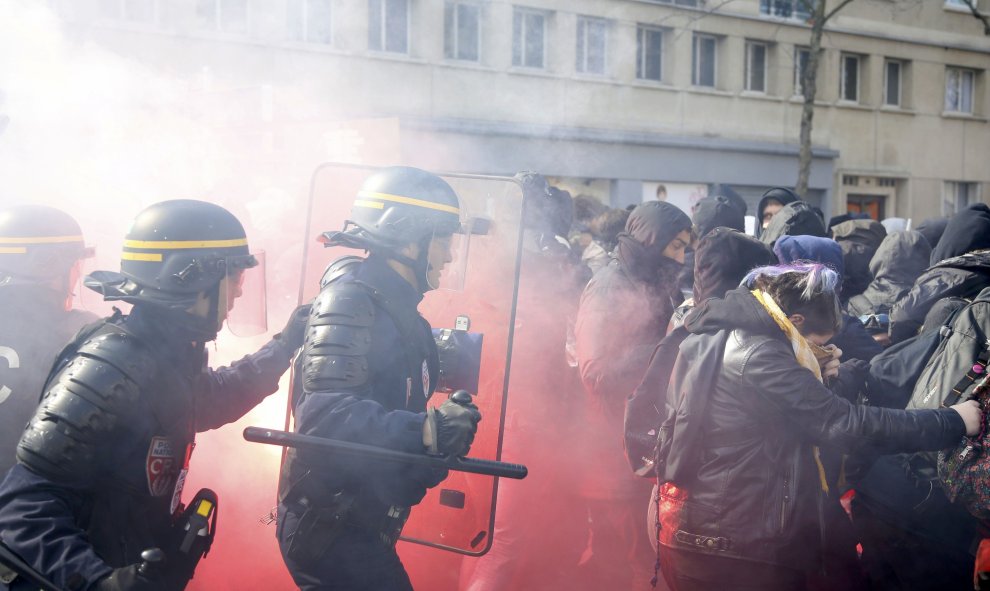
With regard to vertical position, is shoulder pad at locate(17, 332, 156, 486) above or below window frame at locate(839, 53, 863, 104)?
below

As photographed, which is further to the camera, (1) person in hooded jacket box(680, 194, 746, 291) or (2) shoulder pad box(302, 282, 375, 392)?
(1) person in hooded jacket box(680, 194, 746, 291)

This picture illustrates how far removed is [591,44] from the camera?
14281mm

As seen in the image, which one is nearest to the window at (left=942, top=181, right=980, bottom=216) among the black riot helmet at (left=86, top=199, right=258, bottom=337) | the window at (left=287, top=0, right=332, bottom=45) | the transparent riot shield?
the window at (left=287, top=0, right=332, bottom=45)

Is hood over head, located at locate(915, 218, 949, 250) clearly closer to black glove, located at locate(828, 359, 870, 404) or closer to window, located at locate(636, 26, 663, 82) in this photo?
black glove, located at locate(828, 359, 870, 404)

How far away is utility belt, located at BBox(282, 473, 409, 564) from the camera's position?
222 centimetres

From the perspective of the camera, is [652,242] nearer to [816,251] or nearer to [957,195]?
[816,251]

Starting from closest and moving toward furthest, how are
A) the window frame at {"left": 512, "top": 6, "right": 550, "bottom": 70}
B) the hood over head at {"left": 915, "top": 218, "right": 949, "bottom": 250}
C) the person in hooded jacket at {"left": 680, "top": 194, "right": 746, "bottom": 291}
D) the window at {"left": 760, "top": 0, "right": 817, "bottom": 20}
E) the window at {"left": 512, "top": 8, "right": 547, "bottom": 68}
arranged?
the person in hooded jacket at {"left": 680, "top": 194, "right": 746, "bottom": 291}, the hood over head at {"left": 915, "top": 218, "right": 949, "bottom": 250}, the window frame at {"left": 512, "top": 6, "right": 550, "bottom": 70}, the window at {"left": 512, "top": 8, "right": 547, "bottom": 68}, the window at {"left": 760, "top": 0, "right": 817, "bottom": 20}

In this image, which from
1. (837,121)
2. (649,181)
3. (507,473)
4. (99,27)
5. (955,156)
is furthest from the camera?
(955,156)

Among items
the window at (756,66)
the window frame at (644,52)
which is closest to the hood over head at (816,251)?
the window frame at (644,52)

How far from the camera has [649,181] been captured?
16.6 m

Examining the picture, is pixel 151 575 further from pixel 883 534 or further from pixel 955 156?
pixel 955 156

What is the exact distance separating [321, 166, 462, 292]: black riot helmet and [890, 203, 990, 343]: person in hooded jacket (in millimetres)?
2218

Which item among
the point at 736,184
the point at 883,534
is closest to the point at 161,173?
the point at 883,534

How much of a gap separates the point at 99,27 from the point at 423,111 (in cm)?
503
